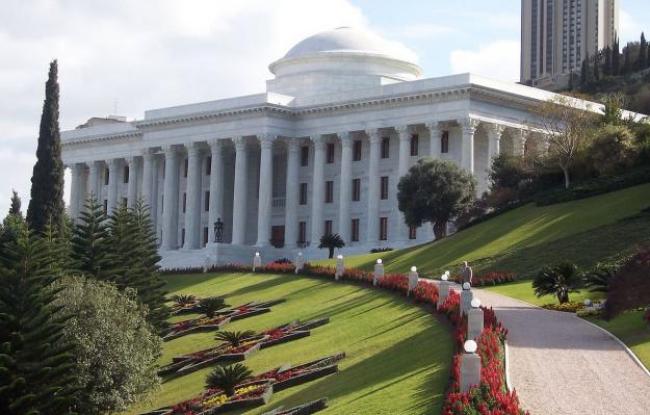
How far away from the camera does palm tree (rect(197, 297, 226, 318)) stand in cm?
5151

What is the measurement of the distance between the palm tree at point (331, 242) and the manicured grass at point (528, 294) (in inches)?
1223

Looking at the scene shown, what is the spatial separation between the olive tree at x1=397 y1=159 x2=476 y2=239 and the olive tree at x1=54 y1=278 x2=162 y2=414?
31.9 meters

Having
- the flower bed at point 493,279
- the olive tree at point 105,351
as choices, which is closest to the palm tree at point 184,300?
the flower bed at point 493,279

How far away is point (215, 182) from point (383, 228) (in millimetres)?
15507

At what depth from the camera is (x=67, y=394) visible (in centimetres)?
3403

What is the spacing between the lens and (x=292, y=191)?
8750cm

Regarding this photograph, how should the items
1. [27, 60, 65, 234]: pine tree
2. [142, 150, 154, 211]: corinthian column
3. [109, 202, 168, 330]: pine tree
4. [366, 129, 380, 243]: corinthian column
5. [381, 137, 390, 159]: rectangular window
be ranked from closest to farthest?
[109, 202, 168, 330]: pine tree < [27, 60, 65, 234]: pine tree < [366, 129, 380, 243]: corinthian column < [381, 137, 390, 159]: rectangular window < [142, 150, 154, 211]: corinthian column

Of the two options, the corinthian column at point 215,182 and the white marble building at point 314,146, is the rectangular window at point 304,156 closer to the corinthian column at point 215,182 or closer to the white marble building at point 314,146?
the white marble building at point 314,146

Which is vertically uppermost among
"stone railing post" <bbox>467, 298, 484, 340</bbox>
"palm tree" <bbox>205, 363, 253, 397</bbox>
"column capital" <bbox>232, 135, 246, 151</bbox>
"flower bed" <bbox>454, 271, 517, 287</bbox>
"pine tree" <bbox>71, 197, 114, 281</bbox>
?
"column capital" <bbox>232, 135, 246, 151</bbox>

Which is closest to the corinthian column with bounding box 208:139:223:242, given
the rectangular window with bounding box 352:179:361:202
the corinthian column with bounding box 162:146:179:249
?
the corinthian column with bounding box 162:146:179:249

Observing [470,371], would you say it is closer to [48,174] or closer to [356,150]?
[48,174]

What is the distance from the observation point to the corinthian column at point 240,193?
87.5 metres

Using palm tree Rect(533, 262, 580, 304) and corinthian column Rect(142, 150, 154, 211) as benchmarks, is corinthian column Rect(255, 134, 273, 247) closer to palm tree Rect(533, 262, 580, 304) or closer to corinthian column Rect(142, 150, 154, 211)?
corinthian column Rect(142, 150, 154, 211)

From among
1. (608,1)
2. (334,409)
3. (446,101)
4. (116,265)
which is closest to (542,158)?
(446,101)
